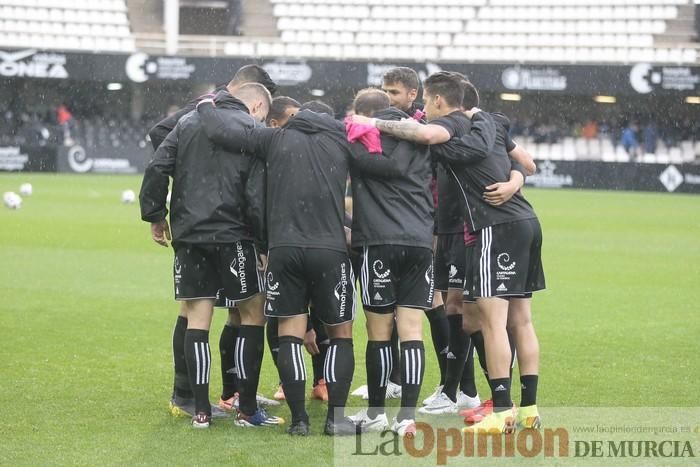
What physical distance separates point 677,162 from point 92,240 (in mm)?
22866

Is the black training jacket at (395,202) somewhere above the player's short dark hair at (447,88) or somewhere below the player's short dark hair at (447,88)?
below

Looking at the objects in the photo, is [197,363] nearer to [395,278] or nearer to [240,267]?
[240,267]

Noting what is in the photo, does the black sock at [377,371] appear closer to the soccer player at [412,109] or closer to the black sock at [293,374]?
the black sock at [293,374]

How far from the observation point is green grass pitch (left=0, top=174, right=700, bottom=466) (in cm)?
590

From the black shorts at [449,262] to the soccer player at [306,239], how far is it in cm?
119

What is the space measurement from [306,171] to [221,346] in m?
1.52

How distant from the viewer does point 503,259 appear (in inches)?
246

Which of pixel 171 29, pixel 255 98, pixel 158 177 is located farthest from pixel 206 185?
pixel 171 29

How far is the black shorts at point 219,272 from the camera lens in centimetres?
633

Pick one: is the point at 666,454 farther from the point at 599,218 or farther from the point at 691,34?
the point at 691,34

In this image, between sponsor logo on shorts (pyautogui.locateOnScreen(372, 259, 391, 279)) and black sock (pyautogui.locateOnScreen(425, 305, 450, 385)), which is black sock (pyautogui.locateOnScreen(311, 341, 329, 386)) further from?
sponsor logo on shorts (pyautogui.locateOnScreen(372, 259, 391, 279))

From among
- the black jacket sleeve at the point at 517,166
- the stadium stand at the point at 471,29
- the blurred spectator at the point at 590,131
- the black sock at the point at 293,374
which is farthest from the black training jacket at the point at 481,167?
the blurred spectator at the point at 590,131

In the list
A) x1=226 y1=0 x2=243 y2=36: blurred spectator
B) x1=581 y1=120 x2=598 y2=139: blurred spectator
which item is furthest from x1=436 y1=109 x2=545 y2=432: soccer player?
x1=226 y1=0 x2=243 y2=36: blurred spectator

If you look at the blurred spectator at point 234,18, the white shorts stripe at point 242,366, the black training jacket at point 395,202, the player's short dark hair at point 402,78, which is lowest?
the white shorts stripe at point 242,366
